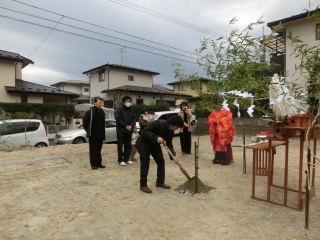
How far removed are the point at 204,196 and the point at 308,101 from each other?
6.50 ft

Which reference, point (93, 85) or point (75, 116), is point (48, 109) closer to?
point (75, 116)

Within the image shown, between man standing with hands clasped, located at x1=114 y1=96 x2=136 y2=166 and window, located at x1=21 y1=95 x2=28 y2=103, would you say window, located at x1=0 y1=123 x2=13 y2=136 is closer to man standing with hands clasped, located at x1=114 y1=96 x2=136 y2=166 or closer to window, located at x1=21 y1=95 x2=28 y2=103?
→ man standing with hands clasped, located at x1=114 y1=96 x2=136 y2=166

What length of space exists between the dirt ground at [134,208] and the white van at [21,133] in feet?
13.0

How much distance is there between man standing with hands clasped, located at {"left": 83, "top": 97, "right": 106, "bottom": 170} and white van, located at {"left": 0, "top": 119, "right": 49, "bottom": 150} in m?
4.96

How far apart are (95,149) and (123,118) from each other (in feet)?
3.05

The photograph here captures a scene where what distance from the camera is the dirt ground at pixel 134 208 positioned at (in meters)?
2.61

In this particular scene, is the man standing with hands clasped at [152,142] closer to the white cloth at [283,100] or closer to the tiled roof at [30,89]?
the white cloth at [283,100]

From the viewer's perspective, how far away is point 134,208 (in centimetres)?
320

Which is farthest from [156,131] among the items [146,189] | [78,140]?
[78,140]

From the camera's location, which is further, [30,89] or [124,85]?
[124,85]

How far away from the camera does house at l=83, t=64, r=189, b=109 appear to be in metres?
23.3

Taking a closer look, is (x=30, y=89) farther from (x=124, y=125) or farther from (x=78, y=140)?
(x=124, y=125)

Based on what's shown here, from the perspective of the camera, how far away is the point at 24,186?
407 centimetres

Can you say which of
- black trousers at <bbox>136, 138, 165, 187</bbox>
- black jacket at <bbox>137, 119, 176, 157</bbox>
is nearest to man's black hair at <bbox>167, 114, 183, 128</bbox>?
black jacket at <bbox>137, 119, 176, 157</bbox>
